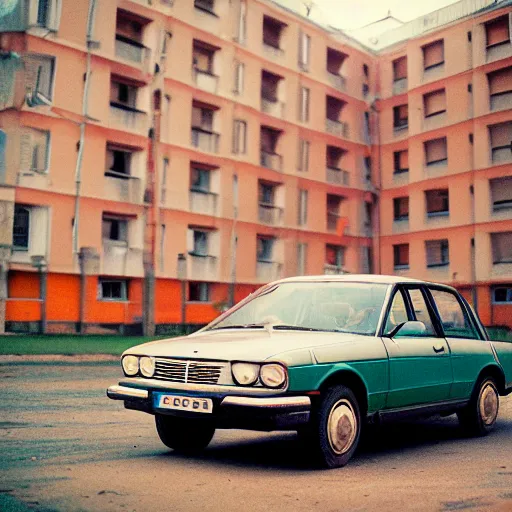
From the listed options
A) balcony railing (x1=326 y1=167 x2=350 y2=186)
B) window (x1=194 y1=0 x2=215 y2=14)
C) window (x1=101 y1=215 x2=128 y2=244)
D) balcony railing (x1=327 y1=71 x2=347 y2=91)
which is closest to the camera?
window (x1=101 y1=215 x2=128 y2=244)

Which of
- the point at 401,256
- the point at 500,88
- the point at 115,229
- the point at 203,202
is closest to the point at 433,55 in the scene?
the point at 500,88

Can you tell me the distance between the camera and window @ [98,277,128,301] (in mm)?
28811

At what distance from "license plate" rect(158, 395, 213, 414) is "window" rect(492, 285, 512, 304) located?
100 feet

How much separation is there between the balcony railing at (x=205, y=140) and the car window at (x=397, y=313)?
82.5 feet

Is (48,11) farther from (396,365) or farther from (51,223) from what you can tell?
(396,365)

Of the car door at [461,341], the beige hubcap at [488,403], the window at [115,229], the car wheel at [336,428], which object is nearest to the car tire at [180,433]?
the car wheel at [336,428]

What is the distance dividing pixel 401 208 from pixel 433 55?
7.88 m

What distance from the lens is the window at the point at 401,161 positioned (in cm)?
3928

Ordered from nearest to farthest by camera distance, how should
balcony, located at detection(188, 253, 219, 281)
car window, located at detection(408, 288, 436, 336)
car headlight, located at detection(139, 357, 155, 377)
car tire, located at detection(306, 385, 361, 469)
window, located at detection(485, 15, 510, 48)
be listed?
1. car tire, located at detection(306, 385, 361, 469)
2. car headlight, located at detection(139, 357, 155, 377)
3. car window, located at detection(408, 288, 436, 336)
4. balcony, located at detection(188, 253, 219, 281)
5. window, located at detection(485, 15, 510, 48)

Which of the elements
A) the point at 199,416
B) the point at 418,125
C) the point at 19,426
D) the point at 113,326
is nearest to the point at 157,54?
the point at 113,326

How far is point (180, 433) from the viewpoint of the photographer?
668 cm

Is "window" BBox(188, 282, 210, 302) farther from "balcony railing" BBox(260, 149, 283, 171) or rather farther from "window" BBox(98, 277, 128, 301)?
"balcony railing" BBox(260, 149, 283, 171)

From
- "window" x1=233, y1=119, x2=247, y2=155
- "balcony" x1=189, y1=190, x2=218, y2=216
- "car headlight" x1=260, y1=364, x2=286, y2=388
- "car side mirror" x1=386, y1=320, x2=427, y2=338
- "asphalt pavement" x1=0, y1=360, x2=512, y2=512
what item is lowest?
"asphalt pavement" x1=0, y1=360, x2=512, y2=512

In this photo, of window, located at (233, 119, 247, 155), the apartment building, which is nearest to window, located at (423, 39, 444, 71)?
the apartment building
